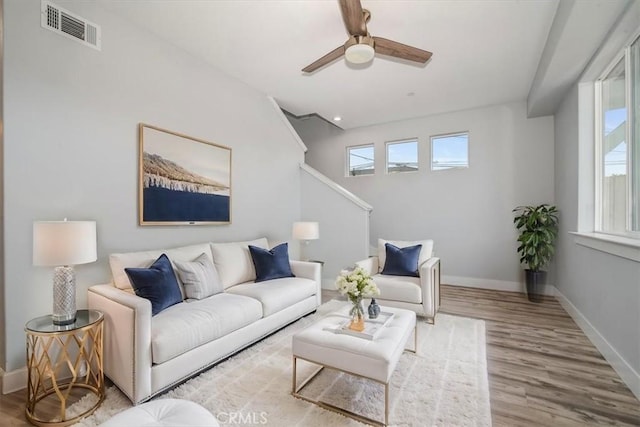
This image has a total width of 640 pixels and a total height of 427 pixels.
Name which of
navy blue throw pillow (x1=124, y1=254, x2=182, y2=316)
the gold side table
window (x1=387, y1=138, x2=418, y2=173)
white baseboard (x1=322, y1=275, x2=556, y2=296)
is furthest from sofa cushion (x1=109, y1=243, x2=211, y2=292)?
window (x1=387, y1=138, x2=418, y2=173)

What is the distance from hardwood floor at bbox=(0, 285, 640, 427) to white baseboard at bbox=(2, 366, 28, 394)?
0.17ft

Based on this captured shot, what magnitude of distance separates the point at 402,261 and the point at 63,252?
10.3 ft

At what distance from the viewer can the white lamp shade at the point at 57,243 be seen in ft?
6.00

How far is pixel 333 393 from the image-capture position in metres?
2.04

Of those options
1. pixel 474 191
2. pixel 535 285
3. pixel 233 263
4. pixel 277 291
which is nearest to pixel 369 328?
pixel 277 291

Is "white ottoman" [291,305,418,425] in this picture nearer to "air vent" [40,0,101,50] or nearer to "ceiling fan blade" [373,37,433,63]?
"ceiling fan blade" [373,37,433,63]

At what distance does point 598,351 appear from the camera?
269 centimetres

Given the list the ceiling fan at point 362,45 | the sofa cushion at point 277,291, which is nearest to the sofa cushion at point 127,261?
the sofa cushion at point 277,291

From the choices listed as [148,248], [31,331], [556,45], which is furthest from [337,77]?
[31,331]

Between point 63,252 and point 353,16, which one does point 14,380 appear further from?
point 353,16

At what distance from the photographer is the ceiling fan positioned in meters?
2.20

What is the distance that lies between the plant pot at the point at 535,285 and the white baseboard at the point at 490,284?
0.46 metres

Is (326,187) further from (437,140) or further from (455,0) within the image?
(455,0)

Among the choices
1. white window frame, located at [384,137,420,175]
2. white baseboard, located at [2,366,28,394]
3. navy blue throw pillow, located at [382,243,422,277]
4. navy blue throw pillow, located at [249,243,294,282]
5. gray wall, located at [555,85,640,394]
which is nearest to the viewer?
white baseboard, located at [2,366,28,394]
